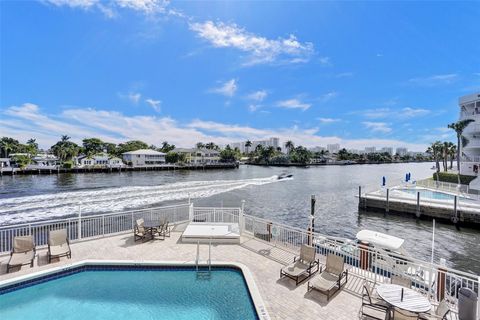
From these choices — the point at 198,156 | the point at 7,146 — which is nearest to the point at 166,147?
the point at 198,156

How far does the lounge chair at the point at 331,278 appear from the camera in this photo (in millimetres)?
5555

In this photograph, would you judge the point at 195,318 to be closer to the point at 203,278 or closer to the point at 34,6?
the point at 203,278

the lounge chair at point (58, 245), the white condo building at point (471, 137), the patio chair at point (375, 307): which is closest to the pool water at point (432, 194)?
the white condo building at point (471, 137)

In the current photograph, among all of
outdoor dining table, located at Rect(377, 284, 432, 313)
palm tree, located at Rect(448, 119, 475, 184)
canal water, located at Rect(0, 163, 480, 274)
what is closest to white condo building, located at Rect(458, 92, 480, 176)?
palm tree, located at Rect(448, 119, 475, 184)

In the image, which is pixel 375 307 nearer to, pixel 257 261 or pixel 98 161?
pixel 257 261

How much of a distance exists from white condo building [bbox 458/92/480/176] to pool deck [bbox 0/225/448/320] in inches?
1538

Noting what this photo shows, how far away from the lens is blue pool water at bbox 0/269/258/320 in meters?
5.27

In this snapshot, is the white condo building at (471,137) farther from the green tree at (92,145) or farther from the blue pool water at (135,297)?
the green tree at (92,145)

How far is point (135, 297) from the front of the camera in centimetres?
587

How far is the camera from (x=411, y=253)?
13500 millimetres

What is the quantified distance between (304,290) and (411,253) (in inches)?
449

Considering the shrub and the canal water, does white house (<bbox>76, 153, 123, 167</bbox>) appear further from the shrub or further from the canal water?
the shrub

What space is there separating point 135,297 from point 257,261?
3.44 meters

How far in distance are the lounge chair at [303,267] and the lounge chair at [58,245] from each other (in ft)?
21.3
